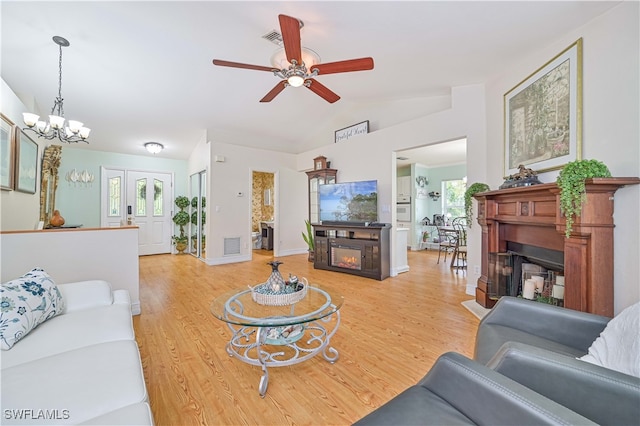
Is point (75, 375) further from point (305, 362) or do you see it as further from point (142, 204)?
point (142, 204)

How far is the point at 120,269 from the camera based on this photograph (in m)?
2.83

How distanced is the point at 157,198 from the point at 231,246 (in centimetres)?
272

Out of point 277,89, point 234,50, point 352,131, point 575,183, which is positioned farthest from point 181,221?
point 575,183

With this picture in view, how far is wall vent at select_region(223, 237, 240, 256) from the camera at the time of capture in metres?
5.62

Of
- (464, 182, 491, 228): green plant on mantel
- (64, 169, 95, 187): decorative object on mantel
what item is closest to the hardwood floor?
(464, 182, 491, 228): green plant on mantel

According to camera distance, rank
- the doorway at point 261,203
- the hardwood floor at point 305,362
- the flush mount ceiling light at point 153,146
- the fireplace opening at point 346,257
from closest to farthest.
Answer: the hardwood floor at point 305,362 → the fireplace opening at point 346,257 → the flush mount ceiling light at point 153,146 → the doorway at point 261,203

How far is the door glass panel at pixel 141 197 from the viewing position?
6.49 meters

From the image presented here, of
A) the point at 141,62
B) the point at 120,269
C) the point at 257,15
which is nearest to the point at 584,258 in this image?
the point at 257,15

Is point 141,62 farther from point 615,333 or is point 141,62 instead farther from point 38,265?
point 615,333

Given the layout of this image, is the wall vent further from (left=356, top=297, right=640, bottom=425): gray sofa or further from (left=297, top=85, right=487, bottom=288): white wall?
(left=356, top=297, right=640, bottom=425): gray sofa

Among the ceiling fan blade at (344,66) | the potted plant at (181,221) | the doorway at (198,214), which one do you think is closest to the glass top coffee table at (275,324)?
the ceiling fan blade at (344,66)

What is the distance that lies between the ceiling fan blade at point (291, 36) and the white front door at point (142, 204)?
229 inches

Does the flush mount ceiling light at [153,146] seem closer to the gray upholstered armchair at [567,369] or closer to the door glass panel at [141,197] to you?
the door glass panel at [141,197]

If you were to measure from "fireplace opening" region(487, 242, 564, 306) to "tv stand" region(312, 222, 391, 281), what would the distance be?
1609 mm
